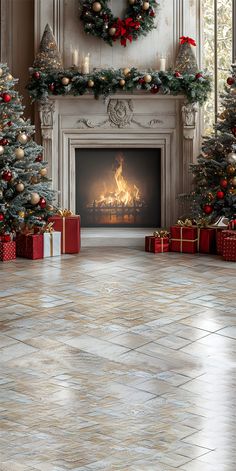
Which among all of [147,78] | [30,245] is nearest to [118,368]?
[30,245]

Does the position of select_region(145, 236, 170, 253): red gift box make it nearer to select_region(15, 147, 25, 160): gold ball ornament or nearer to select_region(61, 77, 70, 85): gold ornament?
select_region(15, 147, 25, 160): gold ball ornament

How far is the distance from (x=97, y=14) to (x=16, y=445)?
675 centimetres

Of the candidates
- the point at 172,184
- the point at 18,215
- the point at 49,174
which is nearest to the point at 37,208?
the point at 18,215

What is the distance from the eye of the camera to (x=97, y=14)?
993cm

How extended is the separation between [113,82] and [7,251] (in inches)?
88.2

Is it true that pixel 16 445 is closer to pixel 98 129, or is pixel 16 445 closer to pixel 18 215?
pixel 18 215

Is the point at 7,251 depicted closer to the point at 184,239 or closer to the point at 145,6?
the point at 184,239

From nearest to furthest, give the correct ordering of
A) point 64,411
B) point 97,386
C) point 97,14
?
1. point 64,411
2. point 97,386
3. point 97,14

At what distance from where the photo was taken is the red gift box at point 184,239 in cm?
936

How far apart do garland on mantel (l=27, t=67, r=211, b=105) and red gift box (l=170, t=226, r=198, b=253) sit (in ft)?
5.14

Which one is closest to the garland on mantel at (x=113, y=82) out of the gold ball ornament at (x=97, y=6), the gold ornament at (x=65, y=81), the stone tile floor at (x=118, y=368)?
the gold ornament at (x=65, y=81)

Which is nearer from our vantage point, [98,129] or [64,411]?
[64,411]

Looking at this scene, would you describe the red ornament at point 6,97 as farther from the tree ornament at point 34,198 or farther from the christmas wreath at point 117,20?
the christmas wreath at point 117,20

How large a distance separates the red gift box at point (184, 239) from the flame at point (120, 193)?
4.07ft
